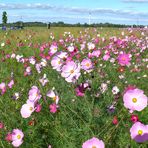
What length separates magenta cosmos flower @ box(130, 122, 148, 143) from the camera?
1697 mm

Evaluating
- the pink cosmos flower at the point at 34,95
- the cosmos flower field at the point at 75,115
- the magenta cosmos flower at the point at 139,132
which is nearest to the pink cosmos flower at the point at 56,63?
the cosmos flower field at the point at 75,115

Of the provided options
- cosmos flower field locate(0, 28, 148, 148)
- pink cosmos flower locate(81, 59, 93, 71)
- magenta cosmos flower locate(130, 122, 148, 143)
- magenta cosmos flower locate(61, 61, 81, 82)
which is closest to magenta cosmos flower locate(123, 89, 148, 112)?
cosmos flower field locate(0, 28, 148, 148)

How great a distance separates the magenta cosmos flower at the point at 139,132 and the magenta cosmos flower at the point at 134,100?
110 millimetres

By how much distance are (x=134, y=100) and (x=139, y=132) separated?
175mm

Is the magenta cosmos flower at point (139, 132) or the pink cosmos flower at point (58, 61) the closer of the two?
the magenta cosmos flower at point (139, 132)

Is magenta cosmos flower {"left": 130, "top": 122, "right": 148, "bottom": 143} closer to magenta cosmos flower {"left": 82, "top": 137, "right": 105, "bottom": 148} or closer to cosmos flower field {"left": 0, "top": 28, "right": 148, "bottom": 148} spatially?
cosmos flower field {"left": 0, "top": 28, "right": 148, "bottom": 148}

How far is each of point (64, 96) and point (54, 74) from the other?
6.50 feet

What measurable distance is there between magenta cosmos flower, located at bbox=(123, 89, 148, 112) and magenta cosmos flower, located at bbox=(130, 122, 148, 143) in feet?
0.36

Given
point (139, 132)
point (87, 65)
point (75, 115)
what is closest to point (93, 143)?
point (139, 132)

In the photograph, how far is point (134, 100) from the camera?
6.07 ft

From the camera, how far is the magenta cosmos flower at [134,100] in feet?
6.01

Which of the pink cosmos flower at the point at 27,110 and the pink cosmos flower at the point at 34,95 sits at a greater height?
the pink cosmos flower at the point at 34,95

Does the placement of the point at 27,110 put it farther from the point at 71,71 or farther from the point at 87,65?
the point at 87,65

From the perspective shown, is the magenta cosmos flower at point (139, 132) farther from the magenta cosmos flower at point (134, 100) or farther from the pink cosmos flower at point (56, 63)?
the pink cosmos flower at point (56, 63)
